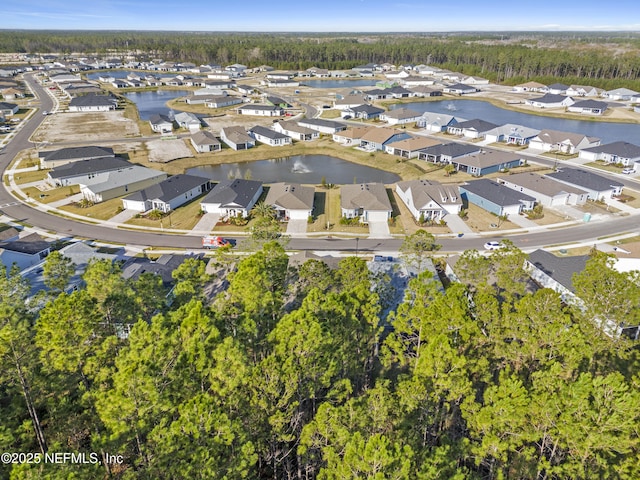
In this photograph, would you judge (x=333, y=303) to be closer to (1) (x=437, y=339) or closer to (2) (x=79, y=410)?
(1) (x=437, y=339)

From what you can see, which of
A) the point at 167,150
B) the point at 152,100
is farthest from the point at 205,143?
the point at 152,100

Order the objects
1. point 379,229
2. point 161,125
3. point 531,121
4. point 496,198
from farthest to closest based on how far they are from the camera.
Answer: point 531,121 < point 161,125 < point 496,198 < point 379,229

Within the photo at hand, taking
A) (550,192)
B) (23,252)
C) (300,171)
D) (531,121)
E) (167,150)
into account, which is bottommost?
(300,171)

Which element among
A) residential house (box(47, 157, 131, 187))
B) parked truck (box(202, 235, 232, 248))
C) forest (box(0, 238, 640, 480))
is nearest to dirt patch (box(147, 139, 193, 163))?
residential house (box(47, 157, 131, 187))

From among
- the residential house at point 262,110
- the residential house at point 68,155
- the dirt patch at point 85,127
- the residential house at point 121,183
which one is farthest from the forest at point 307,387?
the residential house at point 262,110

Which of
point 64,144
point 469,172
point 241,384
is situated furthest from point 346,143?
point 241,384

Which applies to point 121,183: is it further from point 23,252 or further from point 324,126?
point 324,126
